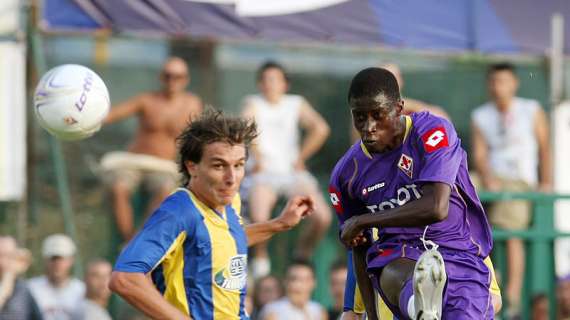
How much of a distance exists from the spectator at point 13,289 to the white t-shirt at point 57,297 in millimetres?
426

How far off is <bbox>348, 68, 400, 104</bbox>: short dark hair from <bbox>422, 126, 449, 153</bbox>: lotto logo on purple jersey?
255 mm

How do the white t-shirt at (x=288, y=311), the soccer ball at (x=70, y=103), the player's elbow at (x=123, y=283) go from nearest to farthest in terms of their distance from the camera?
the player's elbow at (x=123, y=283), the soccer ball at (x=70, y=103), the white t-shirt at (x=288, y=311)

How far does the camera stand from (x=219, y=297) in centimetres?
639

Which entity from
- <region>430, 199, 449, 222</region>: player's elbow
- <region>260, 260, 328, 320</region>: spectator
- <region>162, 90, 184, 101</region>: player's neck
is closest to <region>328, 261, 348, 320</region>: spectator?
<region>260, 260, 328, 320</region>: spectator

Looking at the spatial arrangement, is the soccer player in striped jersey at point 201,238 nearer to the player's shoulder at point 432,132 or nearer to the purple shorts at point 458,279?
the purple shorts at point 458,279

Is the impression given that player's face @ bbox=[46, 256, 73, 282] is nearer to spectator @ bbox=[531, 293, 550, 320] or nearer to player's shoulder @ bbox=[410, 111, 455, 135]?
spectator @ bbox=[531, 293, 550, 320]

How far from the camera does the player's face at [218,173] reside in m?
6.43

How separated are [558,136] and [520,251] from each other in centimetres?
204

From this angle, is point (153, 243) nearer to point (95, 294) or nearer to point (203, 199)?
point (203, 199)

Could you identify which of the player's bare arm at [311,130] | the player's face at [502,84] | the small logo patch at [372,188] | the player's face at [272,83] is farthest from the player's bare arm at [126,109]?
the small logo patch at [372,188]

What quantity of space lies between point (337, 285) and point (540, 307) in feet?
6.08

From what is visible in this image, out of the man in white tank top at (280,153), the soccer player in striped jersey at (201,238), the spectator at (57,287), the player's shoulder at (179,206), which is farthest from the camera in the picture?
the man in white tank top at (280,153)

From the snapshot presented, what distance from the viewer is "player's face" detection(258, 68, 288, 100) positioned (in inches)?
426

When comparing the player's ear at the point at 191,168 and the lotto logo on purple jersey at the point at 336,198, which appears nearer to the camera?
the lotto logo on purple jersey at the point at 336,198
